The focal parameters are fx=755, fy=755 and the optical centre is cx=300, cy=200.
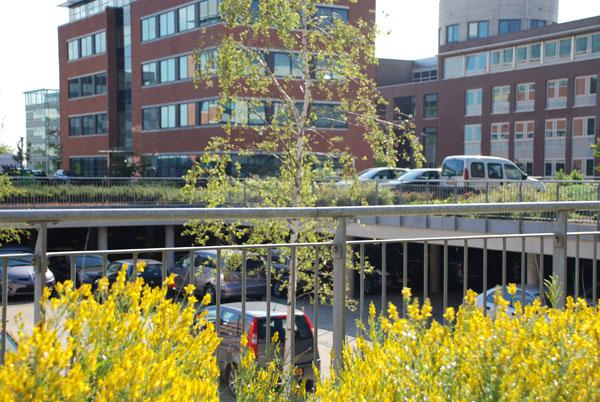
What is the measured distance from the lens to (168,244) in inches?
1612

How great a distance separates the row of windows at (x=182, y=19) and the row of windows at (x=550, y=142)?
20.1 m

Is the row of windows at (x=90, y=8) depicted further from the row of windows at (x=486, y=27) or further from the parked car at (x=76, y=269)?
the parked car at (x=76, y=269)

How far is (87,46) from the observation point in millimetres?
60344

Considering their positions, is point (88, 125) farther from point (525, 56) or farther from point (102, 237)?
point (525, 56)

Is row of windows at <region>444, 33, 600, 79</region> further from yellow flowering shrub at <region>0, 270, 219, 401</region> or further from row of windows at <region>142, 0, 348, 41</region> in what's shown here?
yellow flowering shrub at <region>0, 270, 219, 401</region>

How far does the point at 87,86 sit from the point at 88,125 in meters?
3.11

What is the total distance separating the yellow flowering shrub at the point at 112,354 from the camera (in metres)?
2.22

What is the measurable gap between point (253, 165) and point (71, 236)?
36.3ft

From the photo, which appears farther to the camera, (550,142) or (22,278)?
(550,142)

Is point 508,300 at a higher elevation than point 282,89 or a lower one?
lower

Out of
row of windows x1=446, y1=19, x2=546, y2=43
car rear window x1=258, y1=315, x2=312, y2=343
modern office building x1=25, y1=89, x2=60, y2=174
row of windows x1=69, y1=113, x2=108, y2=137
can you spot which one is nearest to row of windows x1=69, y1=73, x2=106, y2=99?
row of windows x1=69, y1=113, x2=108, y2=137

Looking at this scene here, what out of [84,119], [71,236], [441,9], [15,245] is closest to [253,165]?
[71,236]

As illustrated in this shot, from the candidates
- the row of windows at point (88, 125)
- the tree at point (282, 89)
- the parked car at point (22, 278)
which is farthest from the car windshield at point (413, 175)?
the row of windows at point (88, 125)

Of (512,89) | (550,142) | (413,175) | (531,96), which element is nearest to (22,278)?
(413,175)
